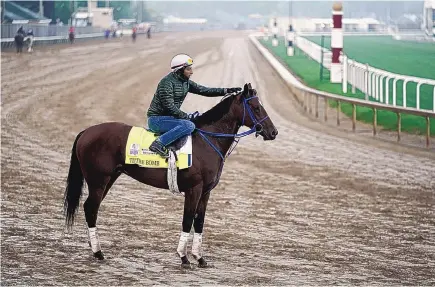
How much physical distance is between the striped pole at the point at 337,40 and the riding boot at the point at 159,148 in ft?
67.6

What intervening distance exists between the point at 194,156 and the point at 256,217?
9.25 feet

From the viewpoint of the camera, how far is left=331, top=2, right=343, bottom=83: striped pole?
2873cm

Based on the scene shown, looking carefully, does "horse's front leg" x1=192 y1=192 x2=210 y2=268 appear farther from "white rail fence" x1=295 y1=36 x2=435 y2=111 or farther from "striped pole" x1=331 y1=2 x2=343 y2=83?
"striped pole" x1=331 y1=2 x2=343 y2=83

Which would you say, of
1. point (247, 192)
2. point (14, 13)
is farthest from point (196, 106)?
point (14, 13)

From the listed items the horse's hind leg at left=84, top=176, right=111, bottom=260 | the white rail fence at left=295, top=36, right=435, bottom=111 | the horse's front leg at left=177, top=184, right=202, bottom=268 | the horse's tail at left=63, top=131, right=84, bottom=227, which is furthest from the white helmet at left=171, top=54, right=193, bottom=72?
the white rail fence at left=295, top=36, right=435, bottom=111

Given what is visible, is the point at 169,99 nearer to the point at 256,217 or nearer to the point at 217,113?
the point at 217,113

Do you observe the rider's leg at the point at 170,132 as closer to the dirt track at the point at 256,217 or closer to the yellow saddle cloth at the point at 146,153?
the yellow saddle cloth at the point at 146,153

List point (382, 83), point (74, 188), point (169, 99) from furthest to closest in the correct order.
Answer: point (382, 83) < point (74, 188) < point (169, 99)

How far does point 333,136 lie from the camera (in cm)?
1989

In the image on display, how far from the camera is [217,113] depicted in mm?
8766

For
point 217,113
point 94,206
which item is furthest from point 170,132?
point 94,206

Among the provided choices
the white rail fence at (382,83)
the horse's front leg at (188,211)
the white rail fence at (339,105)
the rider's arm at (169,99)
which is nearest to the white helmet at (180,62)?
the rider's arm at (169,99)

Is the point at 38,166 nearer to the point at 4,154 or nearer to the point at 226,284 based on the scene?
the point at 4,154

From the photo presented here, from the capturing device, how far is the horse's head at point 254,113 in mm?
8609
